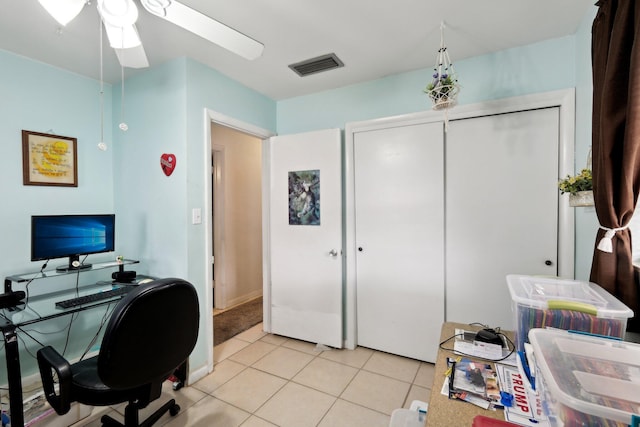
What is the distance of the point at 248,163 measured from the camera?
418cm

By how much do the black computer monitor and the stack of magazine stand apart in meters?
2.42

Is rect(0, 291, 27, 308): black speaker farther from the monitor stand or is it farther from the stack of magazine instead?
the stack of magazine

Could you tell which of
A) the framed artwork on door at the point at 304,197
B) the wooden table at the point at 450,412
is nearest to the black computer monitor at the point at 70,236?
the framed artwork on door at the point at 304,197

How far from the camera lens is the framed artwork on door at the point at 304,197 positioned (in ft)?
9.00

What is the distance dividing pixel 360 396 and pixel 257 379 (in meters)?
0.81

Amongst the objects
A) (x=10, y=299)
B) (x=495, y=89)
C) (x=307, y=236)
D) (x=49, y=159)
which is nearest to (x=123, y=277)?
(x=10, y=299)

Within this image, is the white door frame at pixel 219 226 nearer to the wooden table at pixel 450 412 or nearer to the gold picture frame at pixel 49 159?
the gold picture frame at pixel 49 159

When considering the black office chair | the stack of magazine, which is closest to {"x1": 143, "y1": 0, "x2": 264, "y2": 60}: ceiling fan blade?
the black office chair

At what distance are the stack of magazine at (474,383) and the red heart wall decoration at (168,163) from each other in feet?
7.22

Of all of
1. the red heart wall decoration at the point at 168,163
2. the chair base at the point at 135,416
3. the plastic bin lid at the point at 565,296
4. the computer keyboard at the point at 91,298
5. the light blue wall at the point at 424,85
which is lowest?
the chair base at the point at 135,416

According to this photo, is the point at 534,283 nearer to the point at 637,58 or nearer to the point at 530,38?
the point at 637,58

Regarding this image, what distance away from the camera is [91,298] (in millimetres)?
1840

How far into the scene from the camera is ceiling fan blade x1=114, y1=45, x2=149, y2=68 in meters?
1.51

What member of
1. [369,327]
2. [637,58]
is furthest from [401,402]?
[637,58]
